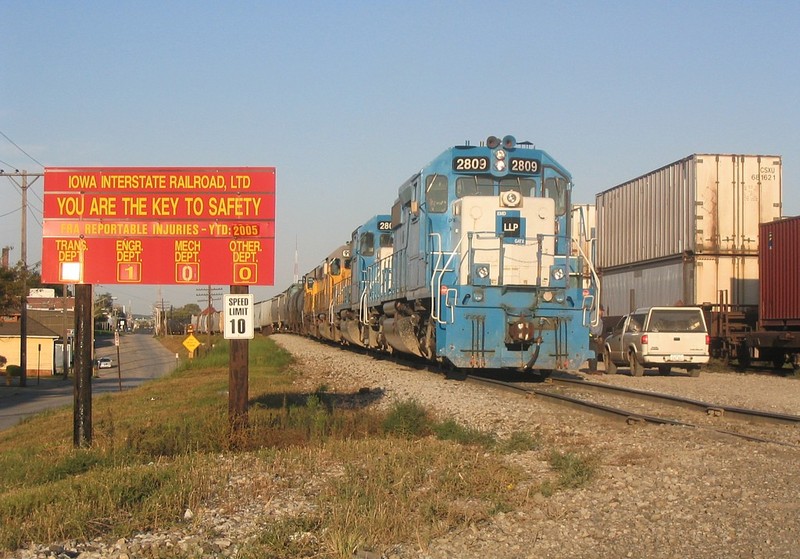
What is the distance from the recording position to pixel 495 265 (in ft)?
49.6

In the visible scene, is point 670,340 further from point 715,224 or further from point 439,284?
point 439,284

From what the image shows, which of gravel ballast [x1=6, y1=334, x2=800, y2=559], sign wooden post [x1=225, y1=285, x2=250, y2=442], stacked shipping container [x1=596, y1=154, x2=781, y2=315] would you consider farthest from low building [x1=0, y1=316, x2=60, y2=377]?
gravel ballast [x1=6, y1=334, x2=800, y2=559]

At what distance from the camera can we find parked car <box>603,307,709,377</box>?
1923cm

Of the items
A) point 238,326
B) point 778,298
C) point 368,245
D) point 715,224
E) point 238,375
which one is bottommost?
point 238,375

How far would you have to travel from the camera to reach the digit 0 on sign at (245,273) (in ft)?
33.4

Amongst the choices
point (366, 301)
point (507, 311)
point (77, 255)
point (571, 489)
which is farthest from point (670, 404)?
point (366, 301)

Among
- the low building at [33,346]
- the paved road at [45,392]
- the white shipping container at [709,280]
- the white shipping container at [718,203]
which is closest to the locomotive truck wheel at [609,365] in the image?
the white shipping container at [709,280]

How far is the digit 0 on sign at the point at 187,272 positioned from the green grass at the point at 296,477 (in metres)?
1.76

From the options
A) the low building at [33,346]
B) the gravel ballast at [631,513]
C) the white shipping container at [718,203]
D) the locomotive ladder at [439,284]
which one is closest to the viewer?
the gravel ballast at [631,513]

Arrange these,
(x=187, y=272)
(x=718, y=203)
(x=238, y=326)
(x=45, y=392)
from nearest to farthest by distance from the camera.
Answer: (x=238, y=326), (x=187, y=272), (x=718, y=203), (x=45, y=392)

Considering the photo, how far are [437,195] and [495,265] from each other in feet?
6.96

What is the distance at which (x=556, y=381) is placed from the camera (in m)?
16.4

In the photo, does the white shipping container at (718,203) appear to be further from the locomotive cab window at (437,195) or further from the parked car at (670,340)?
the locomotive cab window at (437,195)

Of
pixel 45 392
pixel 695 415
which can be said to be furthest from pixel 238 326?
pixel 45 392
